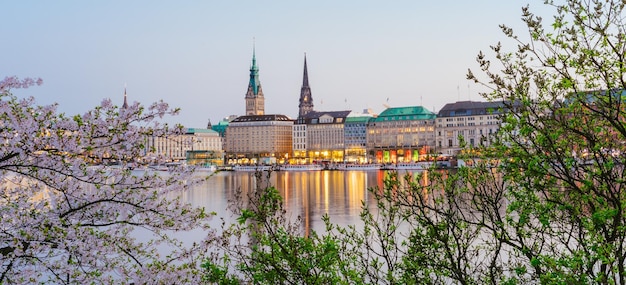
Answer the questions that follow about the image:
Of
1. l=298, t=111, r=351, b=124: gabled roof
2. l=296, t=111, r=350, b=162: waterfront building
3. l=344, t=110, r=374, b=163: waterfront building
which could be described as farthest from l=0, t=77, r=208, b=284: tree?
l=298, t=111, r=351, b=124: gabled roof

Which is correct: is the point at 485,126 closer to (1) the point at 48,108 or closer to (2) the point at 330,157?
(2) the point at 330,157

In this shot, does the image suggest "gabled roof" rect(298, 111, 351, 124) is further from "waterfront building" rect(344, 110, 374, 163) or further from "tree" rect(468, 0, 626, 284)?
"tree" rect(468, 0, 626, 284)

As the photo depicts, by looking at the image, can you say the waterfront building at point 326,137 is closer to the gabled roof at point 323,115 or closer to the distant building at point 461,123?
the gabled roof at point 323,115

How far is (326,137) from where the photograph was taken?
174 m

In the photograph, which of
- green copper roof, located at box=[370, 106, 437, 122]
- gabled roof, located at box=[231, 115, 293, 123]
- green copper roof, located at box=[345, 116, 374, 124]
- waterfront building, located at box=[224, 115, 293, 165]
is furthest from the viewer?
gabled roof, located at box=[231, 115, 293, 123]

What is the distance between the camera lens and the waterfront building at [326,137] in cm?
17088

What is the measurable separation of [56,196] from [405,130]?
152 meters

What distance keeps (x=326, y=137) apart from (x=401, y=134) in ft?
78.9

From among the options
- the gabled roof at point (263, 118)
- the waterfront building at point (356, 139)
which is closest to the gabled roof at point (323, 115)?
the waterfront building at point (356, 139)

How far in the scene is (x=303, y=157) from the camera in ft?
579

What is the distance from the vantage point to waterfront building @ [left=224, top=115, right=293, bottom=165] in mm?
180500

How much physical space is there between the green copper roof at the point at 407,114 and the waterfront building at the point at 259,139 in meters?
30.5

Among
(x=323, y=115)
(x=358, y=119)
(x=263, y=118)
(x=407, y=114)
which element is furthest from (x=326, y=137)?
(x=407, y=114)

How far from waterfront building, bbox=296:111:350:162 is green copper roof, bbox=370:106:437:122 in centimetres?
1184
